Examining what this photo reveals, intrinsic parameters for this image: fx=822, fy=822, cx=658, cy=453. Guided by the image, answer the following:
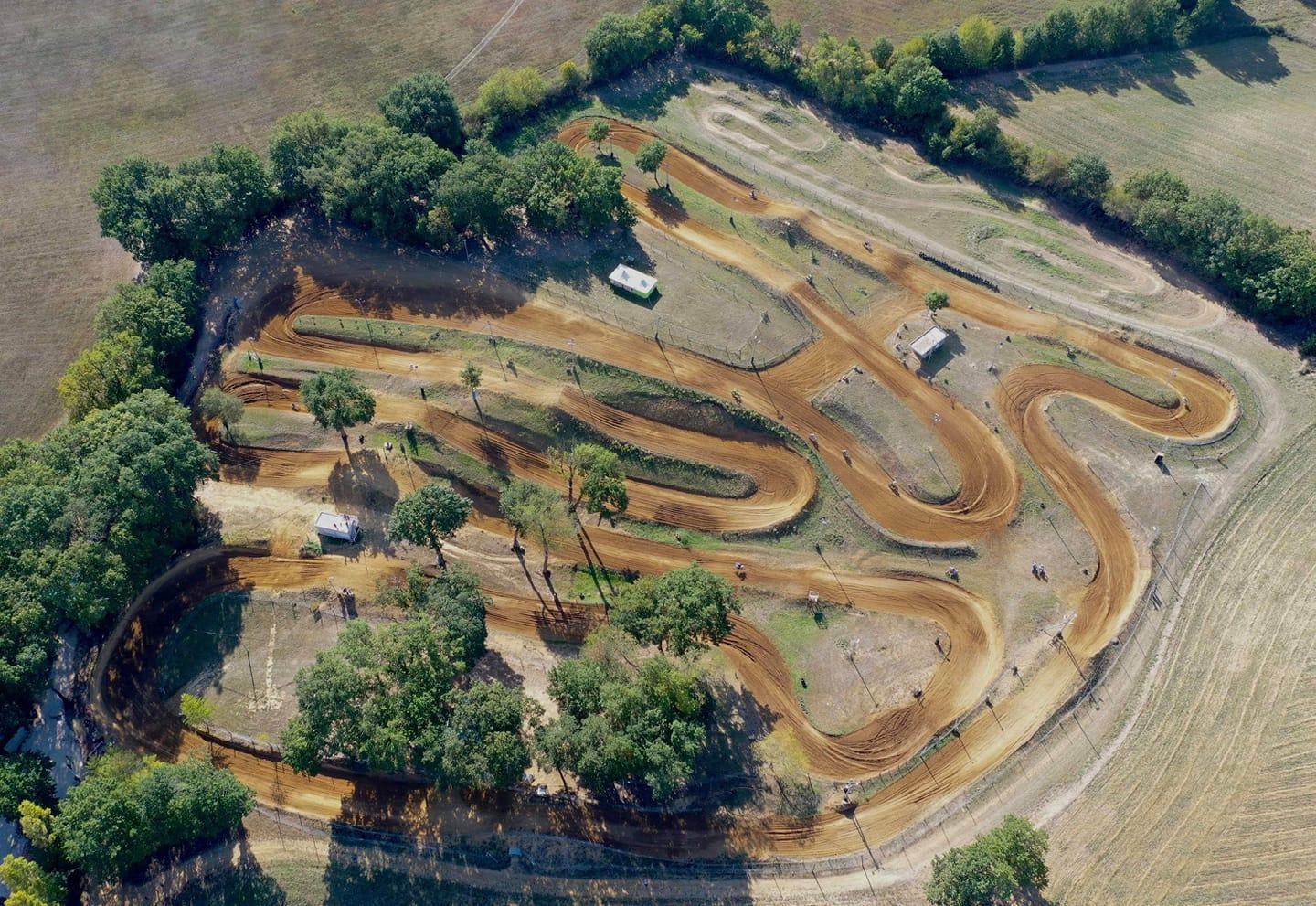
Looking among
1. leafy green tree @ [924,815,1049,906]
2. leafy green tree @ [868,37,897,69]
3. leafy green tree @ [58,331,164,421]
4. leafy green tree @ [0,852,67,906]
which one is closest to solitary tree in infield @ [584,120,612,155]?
leafy green tree @ [868,37,897,69]

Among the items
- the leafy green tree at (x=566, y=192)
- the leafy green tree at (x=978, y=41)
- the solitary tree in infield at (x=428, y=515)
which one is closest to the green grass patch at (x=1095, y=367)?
the leafy green tree at (x=566, y=192)

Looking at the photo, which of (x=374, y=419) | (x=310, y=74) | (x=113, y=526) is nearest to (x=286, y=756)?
(x=113, y=526)

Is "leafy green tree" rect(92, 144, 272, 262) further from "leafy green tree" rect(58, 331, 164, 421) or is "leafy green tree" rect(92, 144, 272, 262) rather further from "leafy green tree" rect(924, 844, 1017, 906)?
"leafy green tree" rect(924, 844, 1017, 906)

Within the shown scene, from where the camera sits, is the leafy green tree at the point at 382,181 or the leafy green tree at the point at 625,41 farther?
the leafy green tree at the point at 625,41

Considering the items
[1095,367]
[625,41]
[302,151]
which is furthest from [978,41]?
[302,151]

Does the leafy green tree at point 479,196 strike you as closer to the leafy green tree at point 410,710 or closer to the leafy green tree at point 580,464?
the leafy green tree at point 580,464
